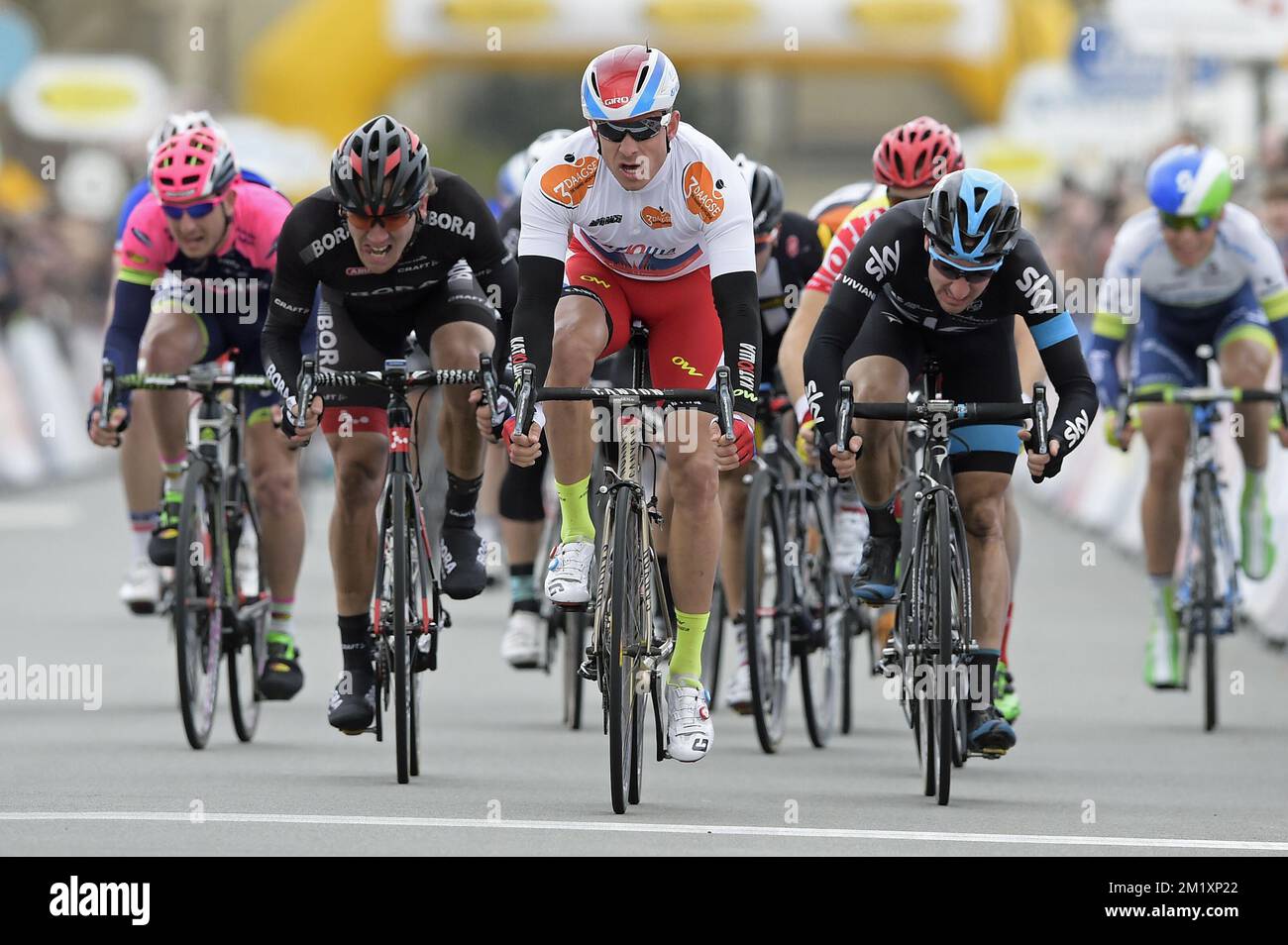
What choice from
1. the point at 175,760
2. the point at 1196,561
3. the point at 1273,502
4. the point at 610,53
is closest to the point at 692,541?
the point at 610,53

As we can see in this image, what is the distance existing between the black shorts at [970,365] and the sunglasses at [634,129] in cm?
132

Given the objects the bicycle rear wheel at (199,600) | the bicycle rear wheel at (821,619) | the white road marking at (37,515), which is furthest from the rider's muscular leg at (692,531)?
the white road marking at (37,515)

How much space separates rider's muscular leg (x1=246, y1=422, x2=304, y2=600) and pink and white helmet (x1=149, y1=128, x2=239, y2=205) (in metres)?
1.02

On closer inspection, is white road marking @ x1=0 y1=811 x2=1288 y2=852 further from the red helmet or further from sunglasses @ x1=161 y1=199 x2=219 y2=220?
the red helmet

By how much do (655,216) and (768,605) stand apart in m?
2.45

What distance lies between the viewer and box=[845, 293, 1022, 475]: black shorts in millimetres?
9711

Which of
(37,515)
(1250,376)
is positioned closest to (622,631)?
(1250,376)

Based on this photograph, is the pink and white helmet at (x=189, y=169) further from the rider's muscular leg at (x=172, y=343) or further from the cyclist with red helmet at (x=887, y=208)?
the cyclist with red helmet at (x=887, y=208)

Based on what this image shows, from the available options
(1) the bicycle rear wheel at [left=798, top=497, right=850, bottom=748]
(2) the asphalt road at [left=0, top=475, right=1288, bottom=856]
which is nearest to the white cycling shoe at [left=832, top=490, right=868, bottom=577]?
(1) the bicycle rear wheel at [left=798, top=497, right=850, bottom=748]

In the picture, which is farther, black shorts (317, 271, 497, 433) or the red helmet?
the red helmet

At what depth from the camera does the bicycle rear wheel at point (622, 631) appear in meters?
8.62

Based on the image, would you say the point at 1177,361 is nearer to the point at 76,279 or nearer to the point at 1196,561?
the point at 1196,561

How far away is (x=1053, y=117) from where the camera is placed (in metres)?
35.6

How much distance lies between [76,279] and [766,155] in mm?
66553
